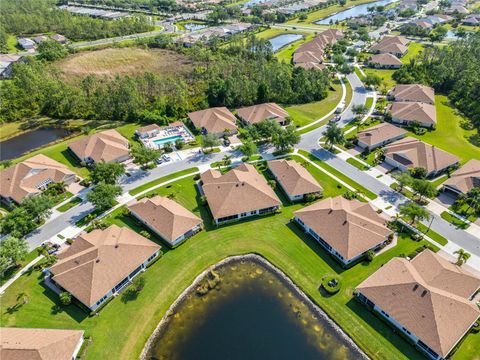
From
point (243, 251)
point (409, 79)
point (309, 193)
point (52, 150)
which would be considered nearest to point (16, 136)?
point (52, 150)

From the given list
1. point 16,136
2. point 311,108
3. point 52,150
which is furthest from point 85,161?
point 311,108

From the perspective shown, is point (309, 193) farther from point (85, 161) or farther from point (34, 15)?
point (34, 15)

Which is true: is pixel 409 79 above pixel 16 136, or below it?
above

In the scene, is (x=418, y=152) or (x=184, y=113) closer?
(x=418, y=152)

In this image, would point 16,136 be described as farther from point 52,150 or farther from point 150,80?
point 150,80

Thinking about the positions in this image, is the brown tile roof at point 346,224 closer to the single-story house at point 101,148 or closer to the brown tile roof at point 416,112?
the brown tile roof at point 416,112

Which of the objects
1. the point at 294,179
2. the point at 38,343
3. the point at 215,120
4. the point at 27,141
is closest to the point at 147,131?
the point at 215,120

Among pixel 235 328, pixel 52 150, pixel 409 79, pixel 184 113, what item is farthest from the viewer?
pixel 409 79

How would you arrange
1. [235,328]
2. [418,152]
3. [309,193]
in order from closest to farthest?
[235,328] < [309,193] < [418,152]

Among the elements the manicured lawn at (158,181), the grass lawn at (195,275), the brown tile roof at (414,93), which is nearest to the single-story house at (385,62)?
the brown tile roof at (414,93)
